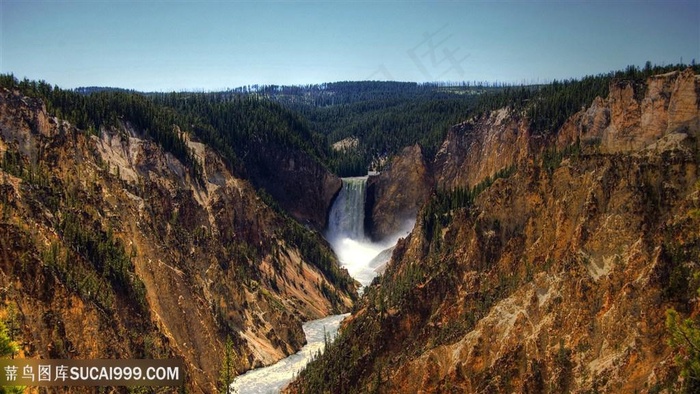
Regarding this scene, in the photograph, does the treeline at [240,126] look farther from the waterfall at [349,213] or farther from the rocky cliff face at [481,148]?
the rocky cliff face at [481,148]

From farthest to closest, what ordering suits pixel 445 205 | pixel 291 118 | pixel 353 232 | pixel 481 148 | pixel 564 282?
1. pixel 291 118
2. pixel 353 232
3. pixel 481 148
4. pixel 445 205
5. pixel 564 282

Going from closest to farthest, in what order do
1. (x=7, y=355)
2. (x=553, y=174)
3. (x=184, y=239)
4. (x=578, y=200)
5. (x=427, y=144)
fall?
(x=7, y=355), (x=578, y=200), (x=553, y=174), (x=184, y=239), (x=427, y=144)

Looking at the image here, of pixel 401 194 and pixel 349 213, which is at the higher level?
pixel 401 194

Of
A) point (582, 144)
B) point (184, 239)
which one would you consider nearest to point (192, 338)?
point (184, 239)

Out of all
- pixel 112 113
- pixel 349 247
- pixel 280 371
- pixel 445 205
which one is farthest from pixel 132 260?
pixel 349 247

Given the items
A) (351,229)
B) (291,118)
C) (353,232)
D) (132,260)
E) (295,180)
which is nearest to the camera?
(132,260)

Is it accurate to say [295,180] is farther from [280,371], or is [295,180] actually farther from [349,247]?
[280,371]

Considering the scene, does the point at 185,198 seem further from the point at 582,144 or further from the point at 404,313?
the point at 582,144
